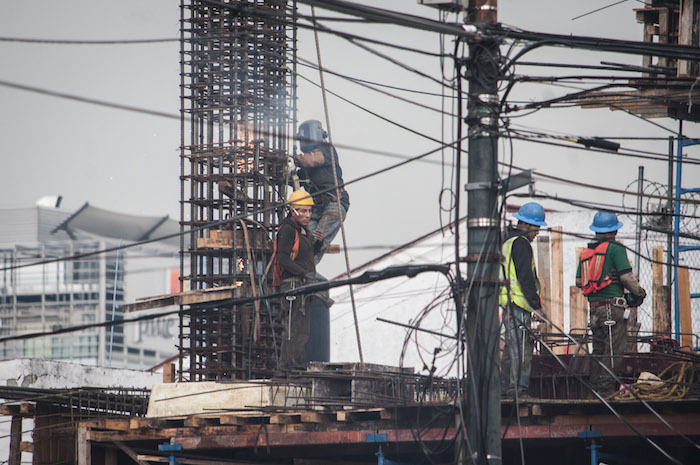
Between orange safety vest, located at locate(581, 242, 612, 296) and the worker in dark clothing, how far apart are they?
Answer: 4047 mm

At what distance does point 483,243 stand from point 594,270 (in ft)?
11.2

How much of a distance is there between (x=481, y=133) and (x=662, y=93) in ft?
20.8

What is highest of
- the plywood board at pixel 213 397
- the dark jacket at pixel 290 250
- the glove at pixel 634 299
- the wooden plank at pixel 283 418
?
the dark jacket at pixel 290 250

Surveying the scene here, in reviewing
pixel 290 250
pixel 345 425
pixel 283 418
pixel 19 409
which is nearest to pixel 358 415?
pixel 345 425

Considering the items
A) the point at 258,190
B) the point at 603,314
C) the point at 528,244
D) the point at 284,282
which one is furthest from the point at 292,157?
the point at 603,314

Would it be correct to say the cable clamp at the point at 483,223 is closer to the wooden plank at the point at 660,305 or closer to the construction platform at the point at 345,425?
the construction platform at the point at 345,425

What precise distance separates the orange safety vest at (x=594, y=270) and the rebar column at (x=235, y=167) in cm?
488

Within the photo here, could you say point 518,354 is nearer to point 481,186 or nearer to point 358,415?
point 358,415

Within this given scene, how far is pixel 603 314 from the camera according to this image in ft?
39.0

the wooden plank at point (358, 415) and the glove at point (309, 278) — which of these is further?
the glove at point (309, 278)

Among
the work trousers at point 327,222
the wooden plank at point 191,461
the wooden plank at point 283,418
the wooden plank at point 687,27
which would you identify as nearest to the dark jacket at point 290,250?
the work trousers at point 327,222

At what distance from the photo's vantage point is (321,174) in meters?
15.0

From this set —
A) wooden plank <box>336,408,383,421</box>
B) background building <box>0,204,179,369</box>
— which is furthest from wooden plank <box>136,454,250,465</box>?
background building <box>0,204,179,369</box>

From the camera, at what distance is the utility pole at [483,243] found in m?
8.93
